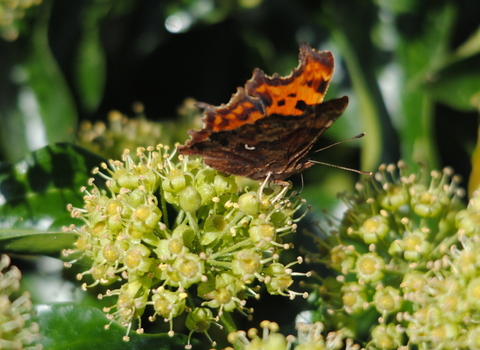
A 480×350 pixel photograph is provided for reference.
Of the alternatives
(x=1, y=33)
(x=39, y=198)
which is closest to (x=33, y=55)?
(x=1, y=33)

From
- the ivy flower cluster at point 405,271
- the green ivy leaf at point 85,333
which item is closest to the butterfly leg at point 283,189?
the ivy flower cluster at point 405,271

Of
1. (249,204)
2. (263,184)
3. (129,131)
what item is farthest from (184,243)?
(129,131)

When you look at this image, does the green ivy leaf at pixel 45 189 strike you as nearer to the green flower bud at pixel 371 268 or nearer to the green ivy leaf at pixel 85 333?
the green ivy leaf at pixel 85 333

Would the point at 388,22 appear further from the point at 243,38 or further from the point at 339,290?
the point at 339,290

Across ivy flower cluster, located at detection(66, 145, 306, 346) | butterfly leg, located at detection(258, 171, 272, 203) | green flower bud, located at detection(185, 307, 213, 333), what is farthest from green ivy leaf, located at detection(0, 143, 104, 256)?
butterfly leg, located at detection(258, 171, 272, 203)

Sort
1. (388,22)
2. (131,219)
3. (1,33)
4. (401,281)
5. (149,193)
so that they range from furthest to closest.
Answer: (388,22), (1,33), (401,281), (149,193), (131,219)

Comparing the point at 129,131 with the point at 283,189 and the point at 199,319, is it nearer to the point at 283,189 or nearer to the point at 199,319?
the point at 283,189
